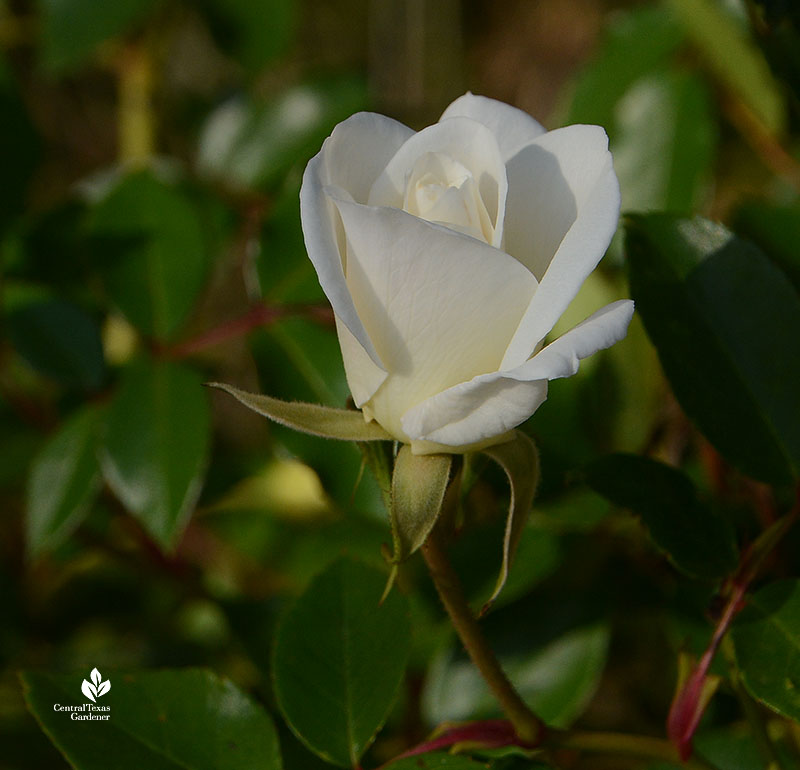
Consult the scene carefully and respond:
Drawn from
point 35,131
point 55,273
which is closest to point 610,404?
point 55,273

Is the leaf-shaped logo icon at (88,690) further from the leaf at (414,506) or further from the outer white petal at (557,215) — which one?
the outer white petal at (557,215)

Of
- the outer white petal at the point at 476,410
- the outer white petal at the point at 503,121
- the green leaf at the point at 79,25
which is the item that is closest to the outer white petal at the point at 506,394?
the outer white petal at the point at 476,410

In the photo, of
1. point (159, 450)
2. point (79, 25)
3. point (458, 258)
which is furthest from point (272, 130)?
point (458, 258)

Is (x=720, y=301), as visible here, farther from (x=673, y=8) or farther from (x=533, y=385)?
(x=673, y=8)

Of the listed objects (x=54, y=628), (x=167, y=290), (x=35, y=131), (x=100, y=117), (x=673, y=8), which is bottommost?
(x=54, y=628)

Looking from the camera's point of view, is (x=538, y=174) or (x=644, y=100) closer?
(x=538, y=174)
